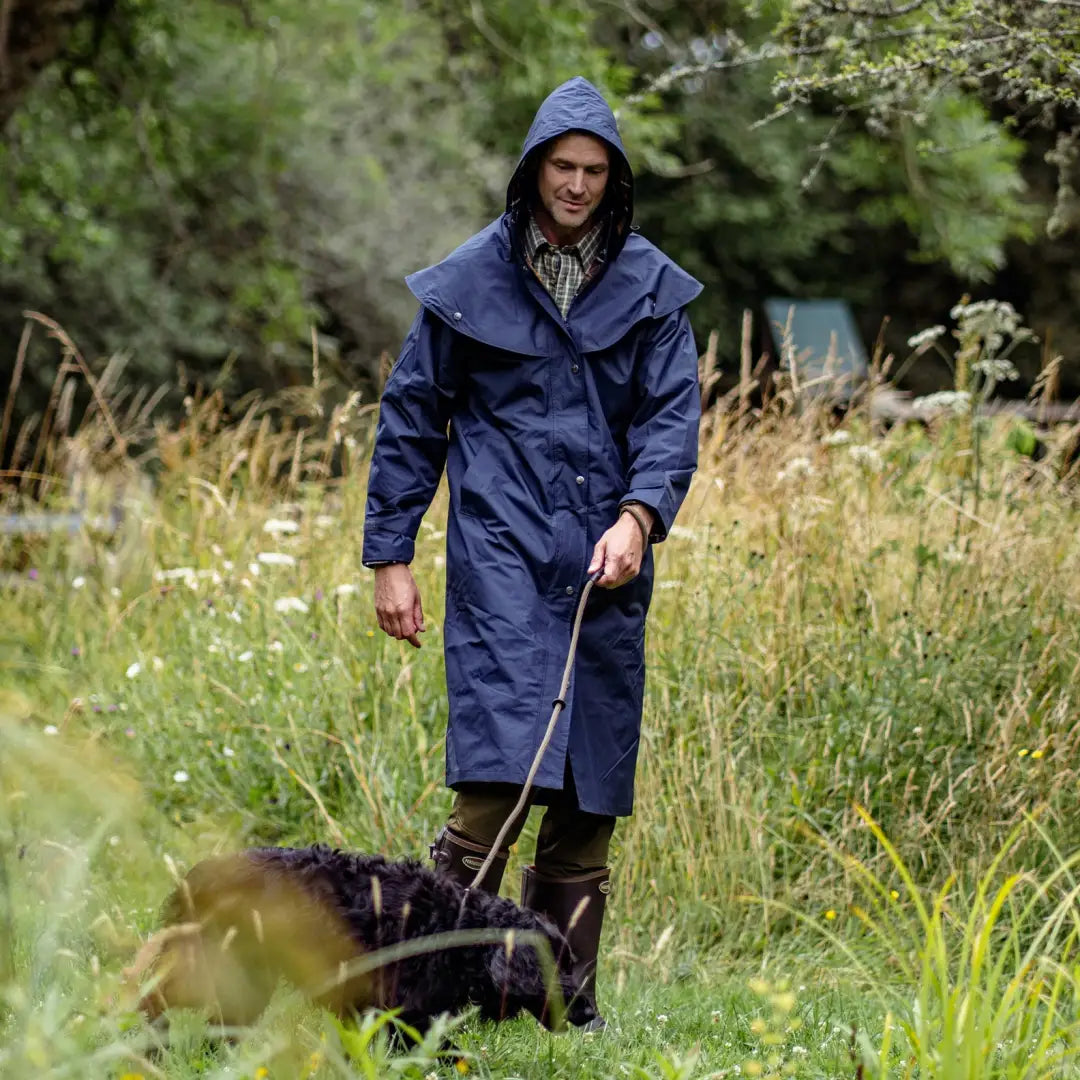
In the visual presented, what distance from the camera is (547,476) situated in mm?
3369

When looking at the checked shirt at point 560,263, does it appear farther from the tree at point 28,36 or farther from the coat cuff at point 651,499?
the tree at point 28,36

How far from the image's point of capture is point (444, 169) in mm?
20094

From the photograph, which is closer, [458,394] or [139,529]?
[458,394]

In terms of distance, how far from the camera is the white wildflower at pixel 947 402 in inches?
209

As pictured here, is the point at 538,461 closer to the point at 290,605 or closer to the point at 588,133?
the point at 588,133

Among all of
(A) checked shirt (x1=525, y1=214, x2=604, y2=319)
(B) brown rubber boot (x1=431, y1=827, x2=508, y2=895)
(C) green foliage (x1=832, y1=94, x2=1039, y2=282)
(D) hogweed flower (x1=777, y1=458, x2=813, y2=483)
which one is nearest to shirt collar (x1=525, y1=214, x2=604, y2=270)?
(A) checked shirt (x1=525, y1=214, x2=604, y2=319)

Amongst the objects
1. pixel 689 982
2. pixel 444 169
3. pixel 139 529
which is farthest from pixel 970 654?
pixel 444 169

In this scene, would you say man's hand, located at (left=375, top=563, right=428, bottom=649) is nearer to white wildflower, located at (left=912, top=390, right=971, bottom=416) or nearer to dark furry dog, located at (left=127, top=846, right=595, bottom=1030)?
dark furry dog, located at (left=127, top=846, right=595, bottom=1030)

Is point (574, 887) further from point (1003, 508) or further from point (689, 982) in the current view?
point (1003, 508)

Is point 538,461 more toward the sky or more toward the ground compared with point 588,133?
more toward the ground

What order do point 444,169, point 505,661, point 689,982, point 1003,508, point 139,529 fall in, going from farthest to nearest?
point 444,169 < point 139,529 < point 1003,508 < point 689,982 < point 505,661

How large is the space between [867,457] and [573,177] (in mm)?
2453

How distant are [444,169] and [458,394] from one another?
17215 mm

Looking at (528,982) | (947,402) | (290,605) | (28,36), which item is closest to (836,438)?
(947,402)
